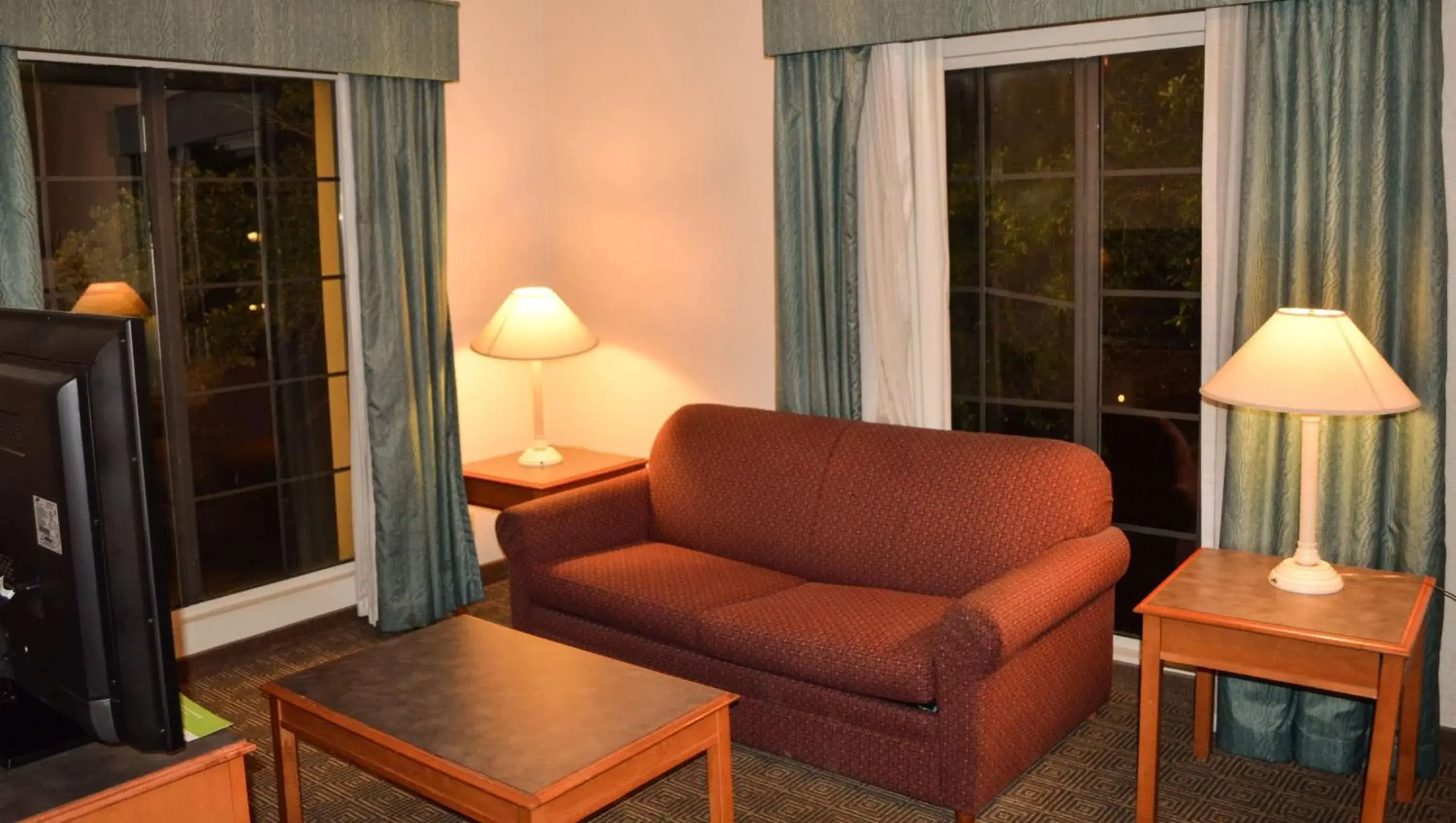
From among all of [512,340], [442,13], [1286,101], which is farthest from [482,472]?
[1286,101]

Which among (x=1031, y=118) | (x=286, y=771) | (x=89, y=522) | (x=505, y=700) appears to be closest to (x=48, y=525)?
(x=89, y=522)

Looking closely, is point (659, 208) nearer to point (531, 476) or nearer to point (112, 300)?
point (531, 476)

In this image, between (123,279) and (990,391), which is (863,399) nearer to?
(990,391)

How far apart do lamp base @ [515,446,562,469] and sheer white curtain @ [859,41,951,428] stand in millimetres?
1377

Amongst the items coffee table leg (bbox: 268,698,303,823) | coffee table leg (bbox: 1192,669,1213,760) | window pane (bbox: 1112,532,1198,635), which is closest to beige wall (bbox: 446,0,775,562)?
window pane (bbox: 1112,532,1198,635)

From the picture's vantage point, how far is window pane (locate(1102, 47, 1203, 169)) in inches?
157

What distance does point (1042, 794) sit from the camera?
349cm

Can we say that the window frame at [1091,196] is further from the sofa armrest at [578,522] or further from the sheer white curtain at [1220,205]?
the sofa armrest at [578,522]

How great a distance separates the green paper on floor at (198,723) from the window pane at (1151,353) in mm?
3116

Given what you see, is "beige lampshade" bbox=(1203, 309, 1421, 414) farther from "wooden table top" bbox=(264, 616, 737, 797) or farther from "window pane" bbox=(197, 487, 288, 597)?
"window pane" bbox=(197, 487, 288, 597)

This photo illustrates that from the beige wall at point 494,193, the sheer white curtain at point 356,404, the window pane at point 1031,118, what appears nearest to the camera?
the window pane at point 1031,118

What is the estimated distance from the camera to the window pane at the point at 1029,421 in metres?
4.41

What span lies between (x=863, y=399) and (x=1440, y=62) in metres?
2.07

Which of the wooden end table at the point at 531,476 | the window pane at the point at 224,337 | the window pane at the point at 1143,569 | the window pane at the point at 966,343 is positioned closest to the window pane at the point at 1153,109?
the window pane at the point at 966,343
